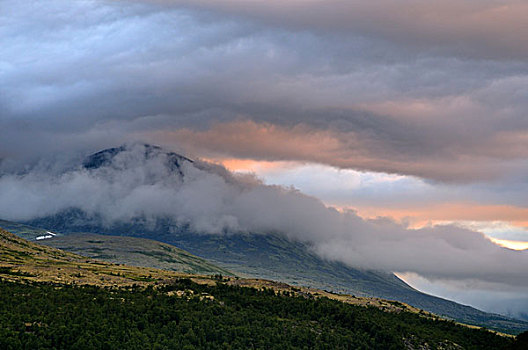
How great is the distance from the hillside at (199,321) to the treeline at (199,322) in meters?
0.25

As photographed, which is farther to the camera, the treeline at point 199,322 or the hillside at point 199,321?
the hillside at point 199,321

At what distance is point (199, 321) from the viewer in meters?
145

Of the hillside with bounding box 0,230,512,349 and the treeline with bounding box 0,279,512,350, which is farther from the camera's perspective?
the hillside with bounding box 0,230,512,349

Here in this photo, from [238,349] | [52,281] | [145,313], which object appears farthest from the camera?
[52,281]

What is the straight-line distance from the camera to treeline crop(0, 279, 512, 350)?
124688mm

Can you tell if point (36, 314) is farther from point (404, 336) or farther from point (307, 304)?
point (404, 336)

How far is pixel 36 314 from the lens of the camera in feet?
441

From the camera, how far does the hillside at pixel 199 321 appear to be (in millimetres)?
125669

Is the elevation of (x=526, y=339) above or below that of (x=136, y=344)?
above

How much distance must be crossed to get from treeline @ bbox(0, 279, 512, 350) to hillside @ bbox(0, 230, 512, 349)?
0.84 feet

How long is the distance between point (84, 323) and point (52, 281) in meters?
76.6

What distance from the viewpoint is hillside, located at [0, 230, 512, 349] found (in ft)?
412

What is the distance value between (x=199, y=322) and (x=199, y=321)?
5.40ft

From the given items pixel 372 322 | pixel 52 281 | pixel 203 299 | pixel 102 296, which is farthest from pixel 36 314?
pixel 372 322
